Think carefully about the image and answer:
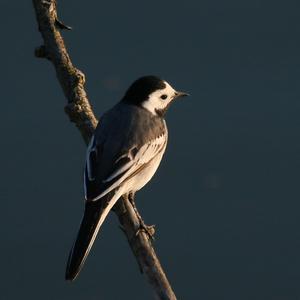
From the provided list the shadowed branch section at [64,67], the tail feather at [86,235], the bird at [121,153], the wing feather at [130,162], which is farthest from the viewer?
the shadowed branch section at [64,67]

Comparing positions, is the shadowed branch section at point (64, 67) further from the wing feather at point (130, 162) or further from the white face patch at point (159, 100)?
the white face patch at point (159, 100)

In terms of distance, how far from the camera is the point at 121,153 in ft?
13.6

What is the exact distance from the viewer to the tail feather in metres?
3.54

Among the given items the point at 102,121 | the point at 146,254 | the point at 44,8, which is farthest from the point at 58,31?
the point at 146,254

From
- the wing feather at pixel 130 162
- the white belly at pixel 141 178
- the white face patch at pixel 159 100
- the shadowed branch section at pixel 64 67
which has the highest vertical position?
the shadowed branch section at pixel 64 67

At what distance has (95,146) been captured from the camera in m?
4.13

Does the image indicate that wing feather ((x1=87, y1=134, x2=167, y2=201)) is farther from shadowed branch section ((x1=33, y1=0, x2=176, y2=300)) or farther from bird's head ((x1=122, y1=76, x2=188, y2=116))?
bird's head ((x1=122, y1=76, x2=188, y2=116))

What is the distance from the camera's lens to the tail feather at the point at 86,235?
3.54 m

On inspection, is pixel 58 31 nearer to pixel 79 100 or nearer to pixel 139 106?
pixel 79 100

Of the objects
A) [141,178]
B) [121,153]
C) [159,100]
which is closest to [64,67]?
[121,153]

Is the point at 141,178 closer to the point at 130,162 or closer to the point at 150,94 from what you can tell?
the point at 130,162

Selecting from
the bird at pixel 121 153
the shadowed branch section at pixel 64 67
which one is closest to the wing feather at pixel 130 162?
the bird at pixel 121 153

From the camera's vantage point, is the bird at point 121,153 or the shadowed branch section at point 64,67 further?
the shadowed branch section at point 64,67

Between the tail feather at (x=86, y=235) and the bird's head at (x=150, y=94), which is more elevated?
the bird's head at (x=150, y=94)
